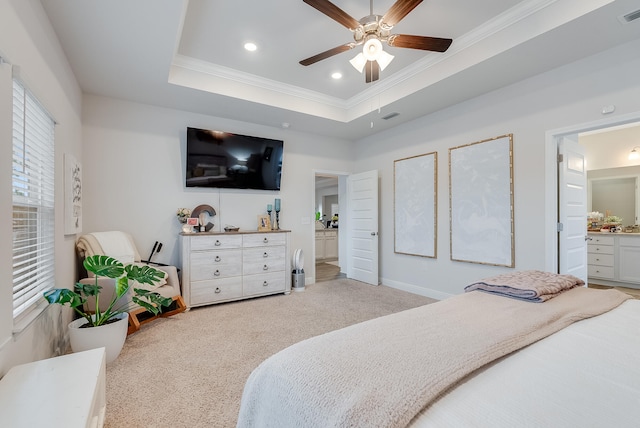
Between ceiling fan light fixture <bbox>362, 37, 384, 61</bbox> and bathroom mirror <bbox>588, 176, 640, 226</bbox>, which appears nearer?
Result: ceiling fan light fixture <bbox>362, 37, 384, 61</bbox>

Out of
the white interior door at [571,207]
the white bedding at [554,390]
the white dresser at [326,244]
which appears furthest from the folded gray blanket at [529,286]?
the white dresser at [326,244]

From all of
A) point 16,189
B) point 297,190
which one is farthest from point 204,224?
point 16,189

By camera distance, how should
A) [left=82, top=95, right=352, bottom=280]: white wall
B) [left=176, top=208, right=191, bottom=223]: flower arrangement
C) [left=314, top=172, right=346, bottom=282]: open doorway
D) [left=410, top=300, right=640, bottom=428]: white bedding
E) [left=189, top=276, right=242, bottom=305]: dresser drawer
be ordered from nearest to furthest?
[left=410, top=300, right=640, bottom=428]: white bedding → [left=82, top=95, right=352, bottom=280]: white wall → [left=189, top=276, right=242, bottom=305]: dresser drawer → [left=176, top=208, right=191, bottom=223]: flower arrangement → [left=314, top=172, right=346, bottom=282]: open doorway

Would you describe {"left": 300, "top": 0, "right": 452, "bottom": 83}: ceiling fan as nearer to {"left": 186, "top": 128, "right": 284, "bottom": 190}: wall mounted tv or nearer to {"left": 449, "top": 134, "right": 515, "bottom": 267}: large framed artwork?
{"left": 449, "top": 134, "right": 515, "bottom": 267}: large framed artwork

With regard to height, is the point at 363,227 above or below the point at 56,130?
below

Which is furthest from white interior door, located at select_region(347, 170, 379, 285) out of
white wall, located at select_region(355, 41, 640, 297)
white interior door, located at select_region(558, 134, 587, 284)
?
white interior door, located at select_region(558, 134, 587, 284)

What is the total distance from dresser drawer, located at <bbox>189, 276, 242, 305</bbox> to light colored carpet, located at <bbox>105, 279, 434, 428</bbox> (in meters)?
0.11

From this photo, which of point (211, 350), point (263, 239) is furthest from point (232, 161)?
point (211, 350)

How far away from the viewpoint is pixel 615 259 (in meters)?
4.54

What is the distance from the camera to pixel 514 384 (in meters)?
0.79

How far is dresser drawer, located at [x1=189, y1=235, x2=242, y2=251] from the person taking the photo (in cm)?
358

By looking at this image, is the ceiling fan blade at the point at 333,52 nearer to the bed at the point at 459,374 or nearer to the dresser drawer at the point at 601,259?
the bed at the point at 459,374

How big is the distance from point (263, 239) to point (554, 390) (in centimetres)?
360

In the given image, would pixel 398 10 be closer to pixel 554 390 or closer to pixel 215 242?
pixel 554 390
